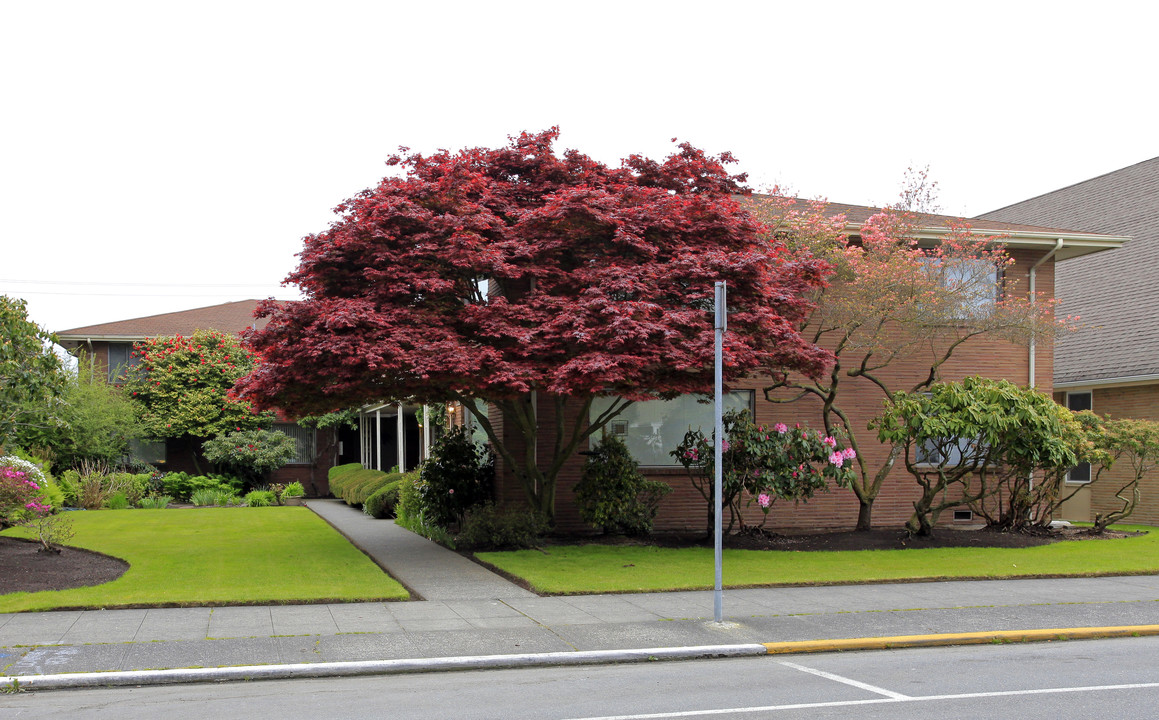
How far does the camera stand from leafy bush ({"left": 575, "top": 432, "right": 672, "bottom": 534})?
16.1 meters

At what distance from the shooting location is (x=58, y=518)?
58.8 feet

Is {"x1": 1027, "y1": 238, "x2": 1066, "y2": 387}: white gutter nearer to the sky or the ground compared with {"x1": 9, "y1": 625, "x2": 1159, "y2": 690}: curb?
nearer to the sky

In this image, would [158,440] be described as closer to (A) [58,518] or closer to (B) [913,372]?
(A) [58,518]

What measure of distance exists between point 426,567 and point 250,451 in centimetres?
1760

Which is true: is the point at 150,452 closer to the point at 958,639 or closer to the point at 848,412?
the point at 848,412

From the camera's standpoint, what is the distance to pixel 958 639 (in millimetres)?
9766

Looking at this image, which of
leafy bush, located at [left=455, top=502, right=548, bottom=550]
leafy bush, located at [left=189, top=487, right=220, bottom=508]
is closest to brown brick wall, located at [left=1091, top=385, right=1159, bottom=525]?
leafy bush, located at [left=455, top=502, right=548, bottom=550]

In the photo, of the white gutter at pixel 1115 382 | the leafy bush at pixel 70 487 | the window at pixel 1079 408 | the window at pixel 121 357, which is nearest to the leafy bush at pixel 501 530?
the white gutter at pixel 1115 382

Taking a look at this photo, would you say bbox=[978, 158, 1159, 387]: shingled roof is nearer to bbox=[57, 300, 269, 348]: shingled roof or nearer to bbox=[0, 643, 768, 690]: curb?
bbox=[0, 643, 768, 690]: curb

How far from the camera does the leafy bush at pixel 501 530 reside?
1566cm

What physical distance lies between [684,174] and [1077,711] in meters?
10.9

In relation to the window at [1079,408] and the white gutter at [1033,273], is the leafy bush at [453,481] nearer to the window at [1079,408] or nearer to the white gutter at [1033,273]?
the white gutter at [1033,273]

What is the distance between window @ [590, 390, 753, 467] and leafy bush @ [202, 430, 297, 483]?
15078mm

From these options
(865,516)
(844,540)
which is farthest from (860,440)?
(844,540)
